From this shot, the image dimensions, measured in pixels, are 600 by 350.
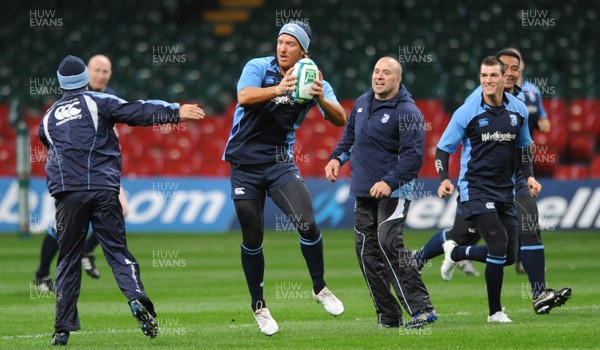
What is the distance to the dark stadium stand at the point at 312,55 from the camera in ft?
89.0

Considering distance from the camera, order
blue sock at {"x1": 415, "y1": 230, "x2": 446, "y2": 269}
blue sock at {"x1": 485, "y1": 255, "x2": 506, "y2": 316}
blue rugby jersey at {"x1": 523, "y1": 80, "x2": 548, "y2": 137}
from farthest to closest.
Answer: blue rugby jersey at {"x1": 523, "y1": 80, "x2": 548, "y2": 137}, blue sock at {"x1": 415, "y1": 230, "x2": 446, "y2": 269}, blue sock at {"x1": 485, "y1": 255, "x2": 506, "y2": 316}

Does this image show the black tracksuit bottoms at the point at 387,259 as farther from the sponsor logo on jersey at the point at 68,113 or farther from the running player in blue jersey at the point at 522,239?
the sponsor logo on jersey at the point at 68,113

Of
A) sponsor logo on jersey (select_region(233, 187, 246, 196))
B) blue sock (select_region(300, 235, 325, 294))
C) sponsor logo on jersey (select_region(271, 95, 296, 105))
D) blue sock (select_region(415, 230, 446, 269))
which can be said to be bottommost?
blue sock (select_region(415, 230, 446, 269))

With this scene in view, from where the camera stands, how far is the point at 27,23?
104ft

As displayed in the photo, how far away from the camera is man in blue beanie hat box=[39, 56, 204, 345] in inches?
372

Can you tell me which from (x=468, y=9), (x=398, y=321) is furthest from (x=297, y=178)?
(x=468, y=9)

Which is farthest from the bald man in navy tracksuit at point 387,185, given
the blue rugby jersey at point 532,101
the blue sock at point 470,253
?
the blue rugby jersey at point 532,101

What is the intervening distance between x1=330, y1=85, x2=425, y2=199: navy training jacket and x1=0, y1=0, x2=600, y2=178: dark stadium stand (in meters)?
15.6

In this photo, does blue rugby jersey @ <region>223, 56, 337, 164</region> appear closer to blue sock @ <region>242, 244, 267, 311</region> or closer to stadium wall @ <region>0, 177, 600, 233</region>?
blue sock @ <region>242, 244, 267, 311</region>

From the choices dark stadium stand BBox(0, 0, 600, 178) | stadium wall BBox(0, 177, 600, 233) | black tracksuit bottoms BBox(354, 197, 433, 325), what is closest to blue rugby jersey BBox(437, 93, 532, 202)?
black tracksuit bottoms BBox(354, 197, 433, 325)

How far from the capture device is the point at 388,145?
10.3 meters

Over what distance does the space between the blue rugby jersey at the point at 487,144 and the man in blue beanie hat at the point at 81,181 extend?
10.0 feet

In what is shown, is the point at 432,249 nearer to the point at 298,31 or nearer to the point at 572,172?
the point at 298,31

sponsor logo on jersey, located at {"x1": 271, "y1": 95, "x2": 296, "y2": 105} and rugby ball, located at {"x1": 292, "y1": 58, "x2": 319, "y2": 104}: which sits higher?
rugby ball, located at {"x1": 292, "y1": 58, "x2": 319, "y2": 104}
